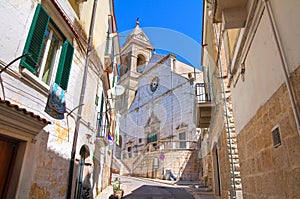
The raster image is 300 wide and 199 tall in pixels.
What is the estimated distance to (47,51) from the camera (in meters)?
4.23

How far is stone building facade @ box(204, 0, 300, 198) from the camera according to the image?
6.42 feet

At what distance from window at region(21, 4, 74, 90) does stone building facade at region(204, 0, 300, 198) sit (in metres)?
3.26

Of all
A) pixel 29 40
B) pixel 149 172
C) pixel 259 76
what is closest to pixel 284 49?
pixel 259 76

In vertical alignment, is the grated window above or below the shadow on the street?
above

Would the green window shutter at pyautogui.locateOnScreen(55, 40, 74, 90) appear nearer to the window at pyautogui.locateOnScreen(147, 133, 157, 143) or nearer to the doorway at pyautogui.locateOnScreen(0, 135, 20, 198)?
the doorway at pyautogui.locateOnScreen(0, 135, 20, 198)

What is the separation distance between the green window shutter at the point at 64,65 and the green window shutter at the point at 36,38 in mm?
792

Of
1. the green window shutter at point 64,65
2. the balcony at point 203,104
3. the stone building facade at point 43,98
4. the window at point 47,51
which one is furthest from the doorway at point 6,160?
the balcony at point 203,104

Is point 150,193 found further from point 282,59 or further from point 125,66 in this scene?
point 125,66

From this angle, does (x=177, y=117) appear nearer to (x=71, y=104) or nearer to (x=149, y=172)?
(x=149, y=172)

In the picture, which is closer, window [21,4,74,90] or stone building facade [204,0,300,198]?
stone building facade [204,0,300,198]

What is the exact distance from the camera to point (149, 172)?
17.9 m

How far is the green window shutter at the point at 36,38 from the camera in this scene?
11.5ft

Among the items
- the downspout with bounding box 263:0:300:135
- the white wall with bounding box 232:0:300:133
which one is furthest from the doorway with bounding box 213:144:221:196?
the downspout with bounding box 263:0:300:135

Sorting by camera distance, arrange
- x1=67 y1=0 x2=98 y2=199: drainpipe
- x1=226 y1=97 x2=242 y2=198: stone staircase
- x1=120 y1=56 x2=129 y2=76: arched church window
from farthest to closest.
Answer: x1=120 y1=56 x2=129 y2=76: arched church window < x1=226 y1=97 x2=242 y2=198: stone staircase < x1=67 y1=0 x2=98 y2=199: drainpipe
